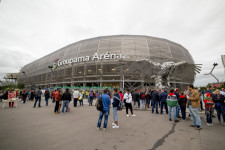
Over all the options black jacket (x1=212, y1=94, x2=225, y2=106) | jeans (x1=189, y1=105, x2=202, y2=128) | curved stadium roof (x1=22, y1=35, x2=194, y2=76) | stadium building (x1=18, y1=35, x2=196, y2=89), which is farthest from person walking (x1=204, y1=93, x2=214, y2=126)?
curved stadium roof (x1=22, y1=35, x2=194, y2=76)

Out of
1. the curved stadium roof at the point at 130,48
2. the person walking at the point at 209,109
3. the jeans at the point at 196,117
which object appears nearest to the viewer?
the jeans at the point at 196,117

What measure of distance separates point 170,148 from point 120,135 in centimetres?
158

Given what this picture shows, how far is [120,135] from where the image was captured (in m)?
3.78

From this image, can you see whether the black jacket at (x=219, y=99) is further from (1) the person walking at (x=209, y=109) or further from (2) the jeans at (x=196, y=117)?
(2) the jeans at (x=196, y=117)

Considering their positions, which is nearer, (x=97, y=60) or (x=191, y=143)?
(x=191, y=143)

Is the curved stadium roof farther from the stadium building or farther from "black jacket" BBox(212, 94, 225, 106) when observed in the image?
"black jacket" BBox(212, 94, 225, 106)

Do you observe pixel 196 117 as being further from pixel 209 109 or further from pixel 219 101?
pixel 219 101

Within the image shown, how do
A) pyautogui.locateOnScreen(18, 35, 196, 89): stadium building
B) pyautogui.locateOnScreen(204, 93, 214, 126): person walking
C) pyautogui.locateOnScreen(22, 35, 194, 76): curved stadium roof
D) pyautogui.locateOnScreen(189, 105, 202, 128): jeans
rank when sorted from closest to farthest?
pyautogui.locateOnScreen(189, 105, 202, 128): jeans
pyautogui.locateOnScreen(204, 93, 214, 126): person walking
pyautogui.locateOnScreen(18, 35, 196, 89): stadium building
pyautogui.locateOnScreen(22, 35, 194, 76): curved stadium roof

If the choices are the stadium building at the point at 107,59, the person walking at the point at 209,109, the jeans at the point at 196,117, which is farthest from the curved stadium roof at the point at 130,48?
the jeans at the point at 196,117

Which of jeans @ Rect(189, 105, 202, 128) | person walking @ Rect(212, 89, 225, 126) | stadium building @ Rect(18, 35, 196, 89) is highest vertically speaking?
stadium building @ Rect(18, 35, 196, 89)

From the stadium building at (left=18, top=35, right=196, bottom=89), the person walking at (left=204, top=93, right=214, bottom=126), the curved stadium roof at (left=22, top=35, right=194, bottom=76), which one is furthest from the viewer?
the curved stadium roof at (left=22, top=35, right=194, bottom=76)

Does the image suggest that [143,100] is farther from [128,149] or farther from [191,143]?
[128,149]

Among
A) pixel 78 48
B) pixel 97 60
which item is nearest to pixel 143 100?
pixel 97 60

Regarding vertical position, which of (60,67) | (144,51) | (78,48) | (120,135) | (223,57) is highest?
(78,48)
